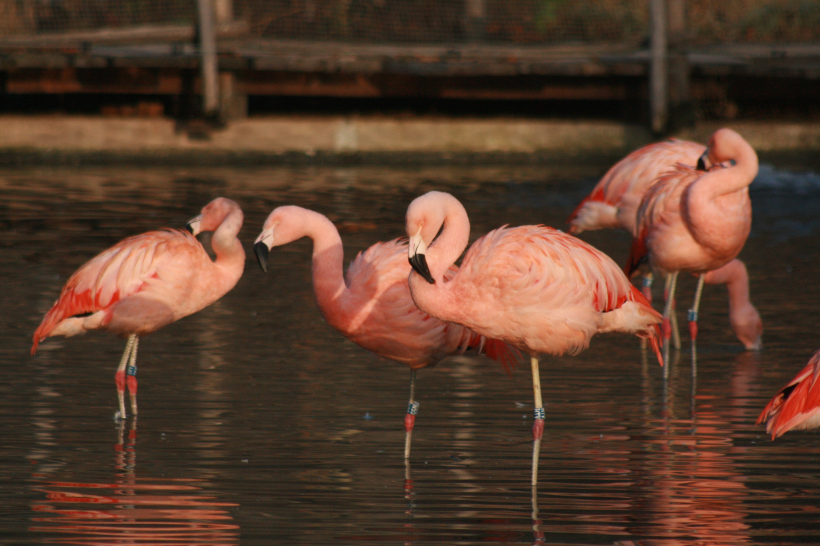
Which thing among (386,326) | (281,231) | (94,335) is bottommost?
(94,335)

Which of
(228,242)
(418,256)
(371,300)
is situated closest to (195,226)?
(228,242)

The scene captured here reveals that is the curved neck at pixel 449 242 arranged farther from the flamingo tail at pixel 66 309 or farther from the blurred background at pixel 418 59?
the blurred background at pixel 418 59

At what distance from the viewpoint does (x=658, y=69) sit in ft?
51.3

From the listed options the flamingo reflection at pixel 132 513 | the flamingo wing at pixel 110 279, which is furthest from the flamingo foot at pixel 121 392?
the flamingo reflection at pixel 132 513

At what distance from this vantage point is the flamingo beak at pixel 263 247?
521 centimetres

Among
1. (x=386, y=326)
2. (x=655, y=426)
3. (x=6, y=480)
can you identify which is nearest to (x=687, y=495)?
(x=655, y=426)

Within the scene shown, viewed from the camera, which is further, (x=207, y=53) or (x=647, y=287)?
(x=207, y=53)

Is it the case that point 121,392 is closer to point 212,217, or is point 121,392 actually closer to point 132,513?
point 212,217

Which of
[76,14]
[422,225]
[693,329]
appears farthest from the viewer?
[76,14]

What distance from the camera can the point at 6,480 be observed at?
181 inches

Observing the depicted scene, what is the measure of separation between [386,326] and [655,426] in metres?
1.37

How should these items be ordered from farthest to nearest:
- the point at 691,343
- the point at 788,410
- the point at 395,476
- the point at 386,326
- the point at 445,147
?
the point at 445,147, the point at 691,343, the point at 386,326, the point at 395,476, the point at 788,410

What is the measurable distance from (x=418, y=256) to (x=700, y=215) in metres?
2.62

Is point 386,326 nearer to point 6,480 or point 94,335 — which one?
point 6,480
